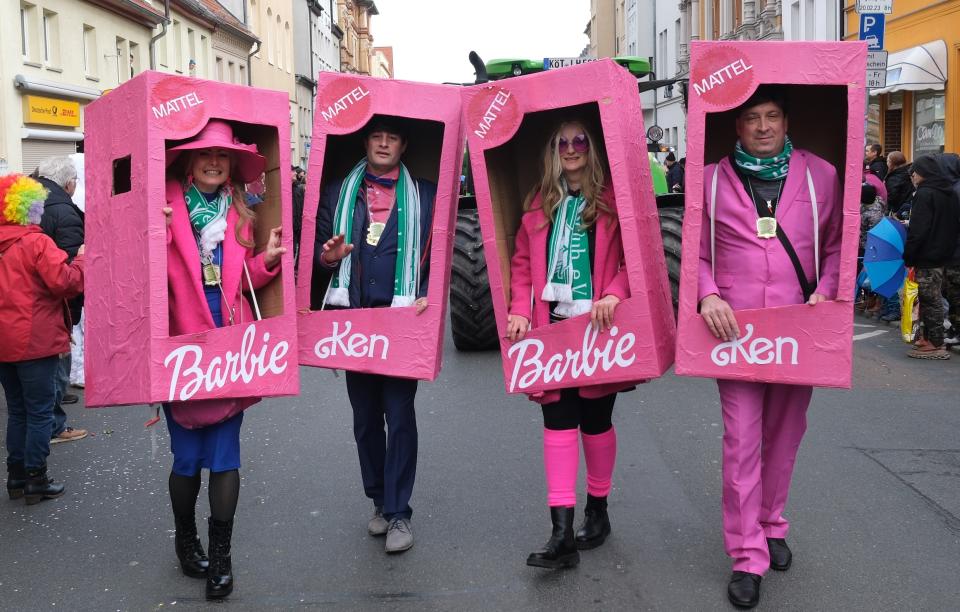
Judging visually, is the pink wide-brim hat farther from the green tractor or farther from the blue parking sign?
the blue parking sign

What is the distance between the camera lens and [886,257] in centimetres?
1078

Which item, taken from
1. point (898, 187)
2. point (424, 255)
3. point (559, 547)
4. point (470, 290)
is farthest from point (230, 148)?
point (898, 187)

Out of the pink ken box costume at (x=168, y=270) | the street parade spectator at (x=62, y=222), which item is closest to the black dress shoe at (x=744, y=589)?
the pink ken box costume at (x=168, y=270)

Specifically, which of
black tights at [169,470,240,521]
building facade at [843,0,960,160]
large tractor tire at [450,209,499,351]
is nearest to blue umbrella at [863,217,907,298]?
large tractor tire at [450,209,499,351]

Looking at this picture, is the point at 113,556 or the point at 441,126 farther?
the point at 441,126

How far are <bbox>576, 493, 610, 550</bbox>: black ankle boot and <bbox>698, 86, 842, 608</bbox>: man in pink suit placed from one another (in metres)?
0.69

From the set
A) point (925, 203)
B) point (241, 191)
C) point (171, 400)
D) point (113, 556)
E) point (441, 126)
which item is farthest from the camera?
point (925, 203)

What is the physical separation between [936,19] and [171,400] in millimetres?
18948

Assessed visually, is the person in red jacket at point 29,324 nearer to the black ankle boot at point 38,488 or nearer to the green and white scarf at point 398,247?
the black ankle boot at point 38,488

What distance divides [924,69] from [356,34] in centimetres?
7260

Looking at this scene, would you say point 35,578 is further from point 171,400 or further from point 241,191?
point 241,191

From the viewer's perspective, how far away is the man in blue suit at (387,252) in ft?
15.3

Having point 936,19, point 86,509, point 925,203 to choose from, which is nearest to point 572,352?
point 86,509

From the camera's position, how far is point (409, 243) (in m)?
4.66
